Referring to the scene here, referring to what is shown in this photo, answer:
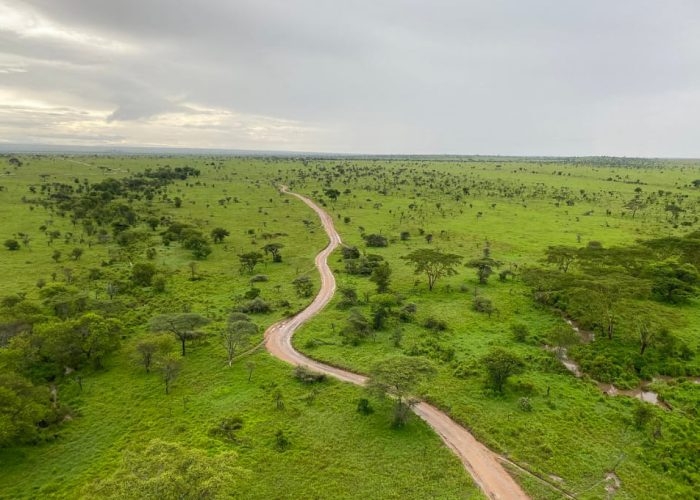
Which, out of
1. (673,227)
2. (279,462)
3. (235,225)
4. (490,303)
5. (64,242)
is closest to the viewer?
(279,462)

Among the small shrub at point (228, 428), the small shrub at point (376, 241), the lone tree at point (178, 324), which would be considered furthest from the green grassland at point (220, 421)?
the small shrub at point (376, 241)

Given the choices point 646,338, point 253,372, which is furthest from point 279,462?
point 646,338

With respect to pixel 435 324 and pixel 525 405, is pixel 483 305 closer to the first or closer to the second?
pixel 435 324

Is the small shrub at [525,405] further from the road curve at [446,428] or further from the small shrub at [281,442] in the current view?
the small shrub at [281,442]

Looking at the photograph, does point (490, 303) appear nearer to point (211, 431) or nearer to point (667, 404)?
point (667, 404)

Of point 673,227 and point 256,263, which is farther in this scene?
point 673,227

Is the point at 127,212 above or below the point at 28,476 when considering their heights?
above

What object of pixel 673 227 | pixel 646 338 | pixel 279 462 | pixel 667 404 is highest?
pixel 673 227
